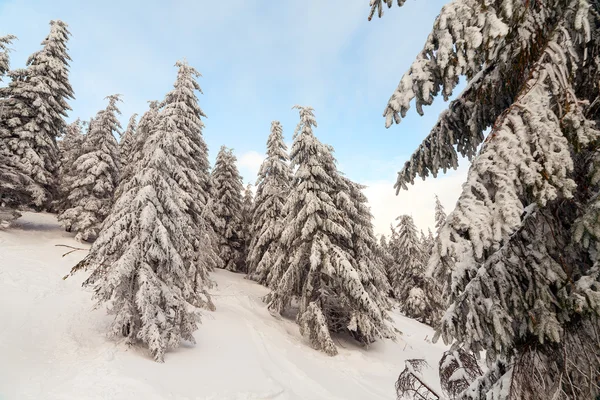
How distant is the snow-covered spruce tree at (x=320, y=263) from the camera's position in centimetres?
1448

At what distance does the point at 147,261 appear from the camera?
10141 mm

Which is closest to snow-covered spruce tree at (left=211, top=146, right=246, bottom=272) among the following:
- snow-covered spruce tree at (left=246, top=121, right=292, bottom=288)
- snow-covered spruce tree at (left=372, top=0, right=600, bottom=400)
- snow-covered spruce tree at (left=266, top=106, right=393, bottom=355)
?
snow-covered spruce tree at (left=246, top=121, right=292, bottom=288)

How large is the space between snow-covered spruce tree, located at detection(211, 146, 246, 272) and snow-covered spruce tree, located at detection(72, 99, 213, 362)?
54.3ft

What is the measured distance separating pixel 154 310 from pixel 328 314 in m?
8.93

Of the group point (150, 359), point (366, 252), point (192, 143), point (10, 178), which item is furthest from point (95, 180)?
point (366, 252)

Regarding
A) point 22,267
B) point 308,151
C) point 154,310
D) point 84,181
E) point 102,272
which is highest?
point 308,151

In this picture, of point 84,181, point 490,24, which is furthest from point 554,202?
point 84,181

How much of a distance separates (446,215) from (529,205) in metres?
6.92

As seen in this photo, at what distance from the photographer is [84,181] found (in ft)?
72.0

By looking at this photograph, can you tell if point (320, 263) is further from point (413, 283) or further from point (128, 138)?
point (128, 138)

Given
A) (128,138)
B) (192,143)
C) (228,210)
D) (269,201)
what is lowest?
(228,210)

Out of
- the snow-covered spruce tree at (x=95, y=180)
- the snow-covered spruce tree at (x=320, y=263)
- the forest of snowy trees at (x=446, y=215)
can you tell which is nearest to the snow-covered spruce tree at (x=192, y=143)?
the forest of snowy trees at (x=446, y=215)

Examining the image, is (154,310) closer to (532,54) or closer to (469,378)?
(469,378)

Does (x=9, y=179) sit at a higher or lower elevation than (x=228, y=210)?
lower
